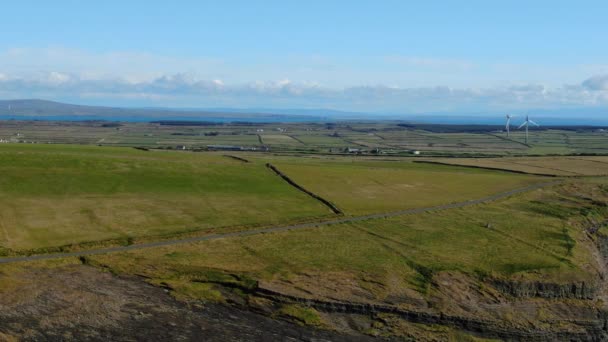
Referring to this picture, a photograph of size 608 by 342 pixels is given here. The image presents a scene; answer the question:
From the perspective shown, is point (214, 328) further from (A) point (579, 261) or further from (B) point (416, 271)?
(A) point (579, 261)

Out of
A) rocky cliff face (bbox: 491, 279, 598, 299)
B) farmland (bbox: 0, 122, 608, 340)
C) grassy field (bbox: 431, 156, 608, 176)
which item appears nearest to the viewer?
farmland (bbox: 0, 122, 608, 340)

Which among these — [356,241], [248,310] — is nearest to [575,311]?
[356,241]

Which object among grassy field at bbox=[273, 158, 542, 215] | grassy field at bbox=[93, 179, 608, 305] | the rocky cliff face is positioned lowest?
the rocky cliff face

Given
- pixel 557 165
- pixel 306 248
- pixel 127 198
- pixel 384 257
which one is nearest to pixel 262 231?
pixel 306 248

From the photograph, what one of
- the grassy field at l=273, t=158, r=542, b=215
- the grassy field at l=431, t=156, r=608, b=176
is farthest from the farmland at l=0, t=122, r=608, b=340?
the grassy field at l=431, t=156, r=608, b=176

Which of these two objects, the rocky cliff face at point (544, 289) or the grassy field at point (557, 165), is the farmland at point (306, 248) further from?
the grassy field at point (557, 165)

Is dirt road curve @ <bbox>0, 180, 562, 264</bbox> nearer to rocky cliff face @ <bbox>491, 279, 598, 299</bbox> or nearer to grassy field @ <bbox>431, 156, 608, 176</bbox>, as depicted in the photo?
rocky cliff face @ <bbox>491, 279, 598, 299</bbox>

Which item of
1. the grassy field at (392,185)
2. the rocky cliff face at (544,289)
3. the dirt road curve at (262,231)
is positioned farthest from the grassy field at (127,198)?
the rocky cliff face at (544,289)
